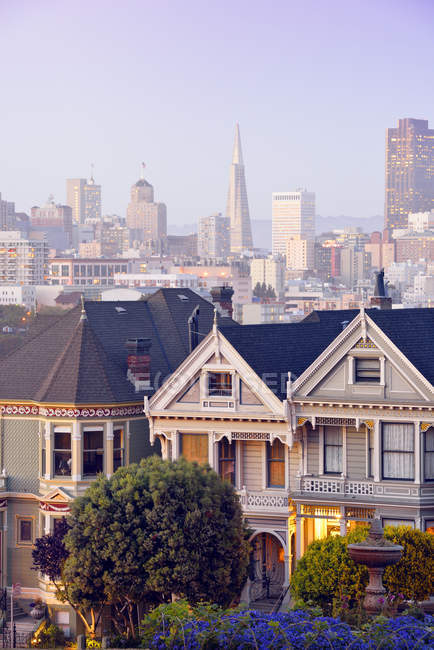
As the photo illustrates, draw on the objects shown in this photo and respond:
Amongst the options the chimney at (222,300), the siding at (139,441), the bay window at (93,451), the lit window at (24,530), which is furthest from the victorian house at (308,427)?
the chimney at (222,300)

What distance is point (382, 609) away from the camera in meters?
38.8

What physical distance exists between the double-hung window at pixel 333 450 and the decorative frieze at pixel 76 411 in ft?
21.8

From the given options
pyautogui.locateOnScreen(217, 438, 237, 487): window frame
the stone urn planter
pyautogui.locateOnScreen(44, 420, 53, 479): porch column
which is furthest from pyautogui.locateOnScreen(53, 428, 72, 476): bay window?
the stone urn planter

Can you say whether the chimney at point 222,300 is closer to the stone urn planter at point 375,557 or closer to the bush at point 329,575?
the bush at point 329,575

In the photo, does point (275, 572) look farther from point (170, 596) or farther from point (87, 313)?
point (87, 313)

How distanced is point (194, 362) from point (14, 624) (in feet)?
32.2

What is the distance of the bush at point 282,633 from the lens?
33062mm

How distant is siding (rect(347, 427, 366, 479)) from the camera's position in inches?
1895

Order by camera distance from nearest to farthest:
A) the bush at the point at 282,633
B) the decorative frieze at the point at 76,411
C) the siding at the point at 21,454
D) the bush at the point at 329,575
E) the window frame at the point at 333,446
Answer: the bush at the point at 282,633, the bush at the point at 329,575, the window frame at the point at 333,446, the decorative frieze at the point at 76,411, the siding at the point at 21,454

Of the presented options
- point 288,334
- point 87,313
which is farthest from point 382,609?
point 87,313

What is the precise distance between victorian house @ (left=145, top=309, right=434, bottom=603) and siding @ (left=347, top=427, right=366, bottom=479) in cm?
3

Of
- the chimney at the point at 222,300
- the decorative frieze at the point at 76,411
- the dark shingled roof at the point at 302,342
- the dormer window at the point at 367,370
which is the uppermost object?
the chimney at the point at 222,300

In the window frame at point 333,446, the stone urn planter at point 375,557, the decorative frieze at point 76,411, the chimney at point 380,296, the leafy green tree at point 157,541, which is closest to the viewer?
the stone urn planter at point 375,557

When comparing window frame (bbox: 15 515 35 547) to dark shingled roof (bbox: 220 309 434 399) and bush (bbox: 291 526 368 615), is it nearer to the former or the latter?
dark shingled roof (bbox: 220 309 434 399)
